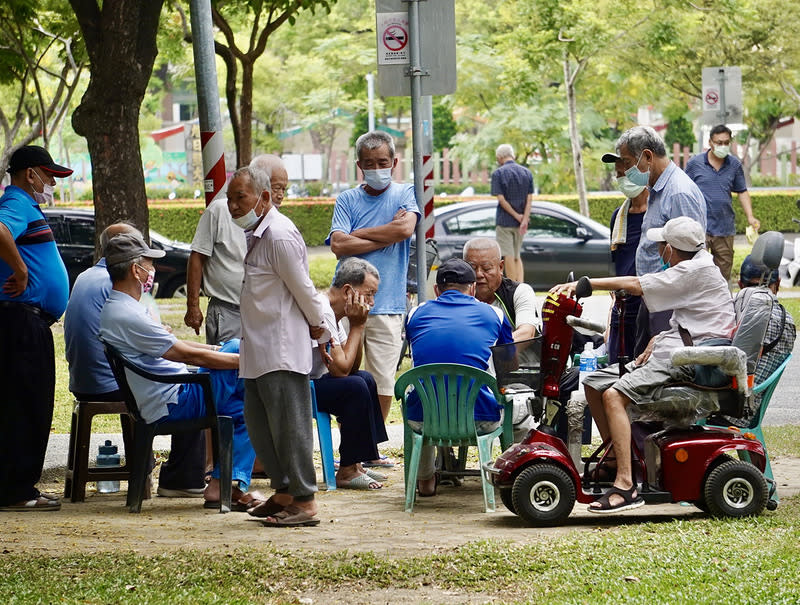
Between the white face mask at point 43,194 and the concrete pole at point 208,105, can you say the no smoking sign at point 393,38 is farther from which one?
the white face mask at point 43,194

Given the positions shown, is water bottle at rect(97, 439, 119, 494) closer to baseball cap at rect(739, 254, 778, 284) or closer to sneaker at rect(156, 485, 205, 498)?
sneaker at rect(156, 485, 205, 498)

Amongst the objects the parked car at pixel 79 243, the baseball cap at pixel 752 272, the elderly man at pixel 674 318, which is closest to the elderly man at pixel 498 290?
the elderly man at pixel 674 318

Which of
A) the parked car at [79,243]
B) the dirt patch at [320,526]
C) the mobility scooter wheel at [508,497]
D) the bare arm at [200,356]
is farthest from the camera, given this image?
the parked car at [79,243]

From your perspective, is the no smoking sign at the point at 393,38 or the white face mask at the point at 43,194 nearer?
the white face mask at the point at 43,194

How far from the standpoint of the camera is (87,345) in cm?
827

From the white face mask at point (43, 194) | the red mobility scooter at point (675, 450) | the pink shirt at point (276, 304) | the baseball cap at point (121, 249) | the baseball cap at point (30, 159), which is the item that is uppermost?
the baseball cap at point (30, 159)

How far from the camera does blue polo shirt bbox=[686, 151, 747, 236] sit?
50.0 ft

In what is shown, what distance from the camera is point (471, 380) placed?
7.81 m

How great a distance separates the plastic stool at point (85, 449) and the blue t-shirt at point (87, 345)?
114 mm

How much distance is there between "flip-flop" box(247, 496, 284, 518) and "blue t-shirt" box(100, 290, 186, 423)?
77 centimetres

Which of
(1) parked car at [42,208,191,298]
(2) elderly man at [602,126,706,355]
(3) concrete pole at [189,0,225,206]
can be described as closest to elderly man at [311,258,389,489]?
(2) elderly man at [602,126,706,355]

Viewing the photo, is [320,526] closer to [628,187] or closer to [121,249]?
[121,249]

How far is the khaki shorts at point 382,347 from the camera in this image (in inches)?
365

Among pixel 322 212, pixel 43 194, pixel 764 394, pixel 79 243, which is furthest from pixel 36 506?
pixel 322 212
